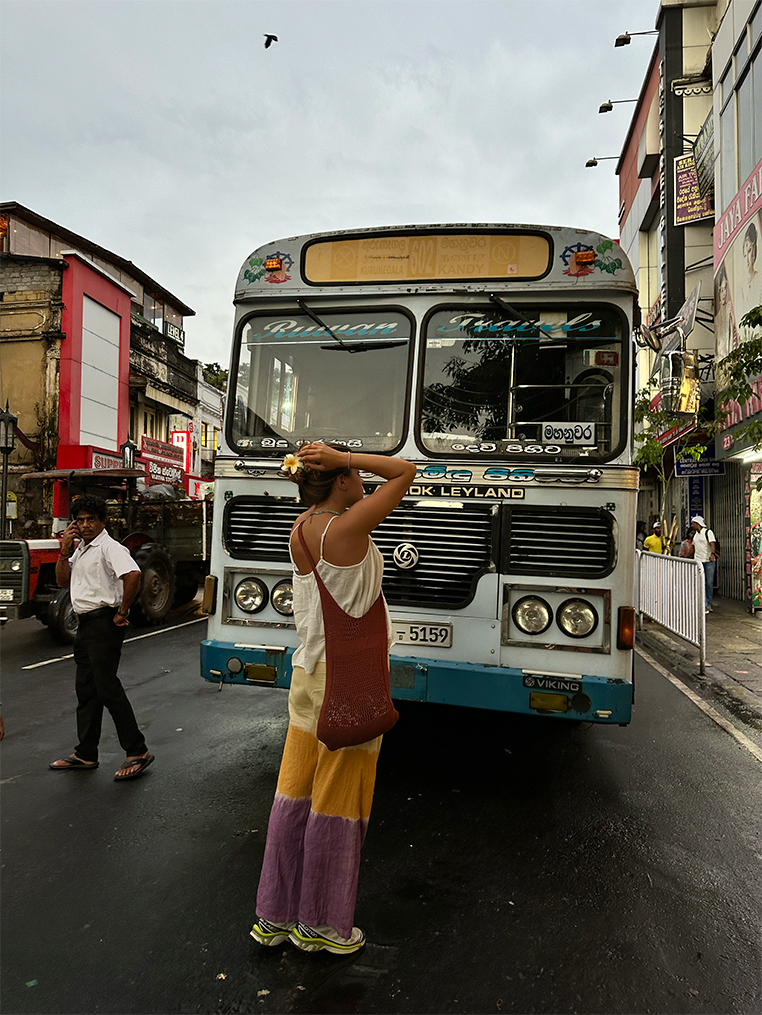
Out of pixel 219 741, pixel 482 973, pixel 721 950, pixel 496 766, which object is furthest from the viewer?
pixel 219 741

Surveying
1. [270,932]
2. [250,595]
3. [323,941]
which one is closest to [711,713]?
[250,595]

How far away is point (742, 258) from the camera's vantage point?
1398 centimetres

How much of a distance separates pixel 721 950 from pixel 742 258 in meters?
14.4

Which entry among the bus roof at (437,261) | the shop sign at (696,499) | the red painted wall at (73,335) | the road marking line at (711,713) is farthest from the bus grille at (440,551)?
the red painted wall at (73,335)

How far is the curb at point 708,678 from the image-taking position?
6.59 metres

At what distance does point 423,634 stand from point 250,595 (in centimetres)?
118

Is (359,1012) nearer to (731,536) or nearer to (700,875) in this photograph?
(700,875)

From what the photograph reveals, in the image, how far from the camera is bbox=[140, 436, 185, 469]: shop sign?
82.2ft

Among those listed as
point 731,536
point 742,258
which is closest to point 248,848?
point 742,258

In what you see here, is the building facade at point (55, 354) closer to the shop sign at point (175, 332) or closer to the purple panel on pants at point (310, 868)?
the shop sign at point (175, 332)

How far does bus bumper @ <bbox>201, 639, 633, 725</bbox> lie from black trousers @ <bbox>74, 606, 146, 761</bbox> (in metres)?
1.20

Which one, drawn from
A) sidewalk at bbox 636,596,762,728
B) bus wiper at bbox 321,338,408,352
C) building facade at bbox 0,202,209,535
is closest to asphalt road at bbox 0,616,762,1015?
sidewalk at bbox 636,596,762,728

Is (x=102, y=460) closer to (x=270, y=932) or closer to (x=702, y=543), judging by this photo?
(x=702, y=543)

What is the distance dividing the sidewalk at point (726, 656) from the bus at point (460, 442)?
343 cm
